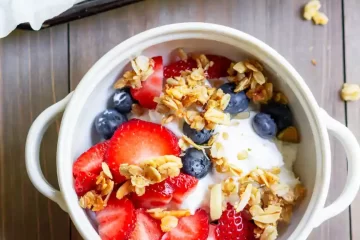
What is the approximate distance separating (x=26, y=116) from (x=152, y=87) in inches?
8.2

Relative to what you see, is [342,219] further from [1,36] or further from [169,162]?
[1,36]

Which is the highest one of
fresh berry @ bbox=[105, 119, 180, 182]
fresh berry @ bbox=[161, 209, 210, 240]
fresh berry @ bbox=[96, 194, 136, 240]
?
fresh berry @ bbox=[105, 119, 180, 182]

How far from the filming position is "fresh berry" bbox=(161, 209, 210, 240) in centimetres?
75

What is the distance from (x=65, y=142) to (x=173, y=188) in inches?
5.3

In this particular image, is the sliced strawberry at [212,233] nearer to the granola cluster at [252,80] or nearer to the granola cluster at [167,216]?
the granola cluster at [167,216]

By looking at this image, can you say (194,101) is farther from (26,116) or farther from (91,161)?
(26,116)

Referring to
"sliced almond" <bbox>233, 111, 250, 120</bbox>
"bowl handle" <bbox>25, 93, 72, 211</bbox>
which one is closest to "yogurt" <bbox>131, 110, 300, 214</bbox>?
"sliced almond" <bbox>233, 111, 250, 120</bbox>

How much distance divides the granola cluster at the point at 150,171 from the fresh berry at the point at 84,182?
0.04 meters

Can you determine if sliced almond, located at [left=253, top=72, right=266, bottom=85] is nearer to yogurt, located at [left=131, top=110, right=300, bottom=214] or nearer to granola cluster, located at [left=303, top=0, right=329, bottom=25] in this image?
yogurt, located at [left=131, top=110, right=300, bottom=214]

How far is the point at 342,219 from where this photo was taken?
884mm

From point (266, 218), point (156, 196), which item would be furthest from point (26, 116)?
point (266, 218)

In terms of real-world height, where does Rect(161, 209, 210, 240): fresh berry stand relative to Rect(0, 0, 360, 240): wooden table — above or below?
below

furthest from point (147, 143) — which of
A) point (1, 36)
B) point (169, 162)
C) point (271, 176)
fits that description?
point (1, 36)

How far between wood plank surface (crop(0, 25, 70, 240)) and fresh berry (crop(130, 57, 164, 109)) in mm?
148
